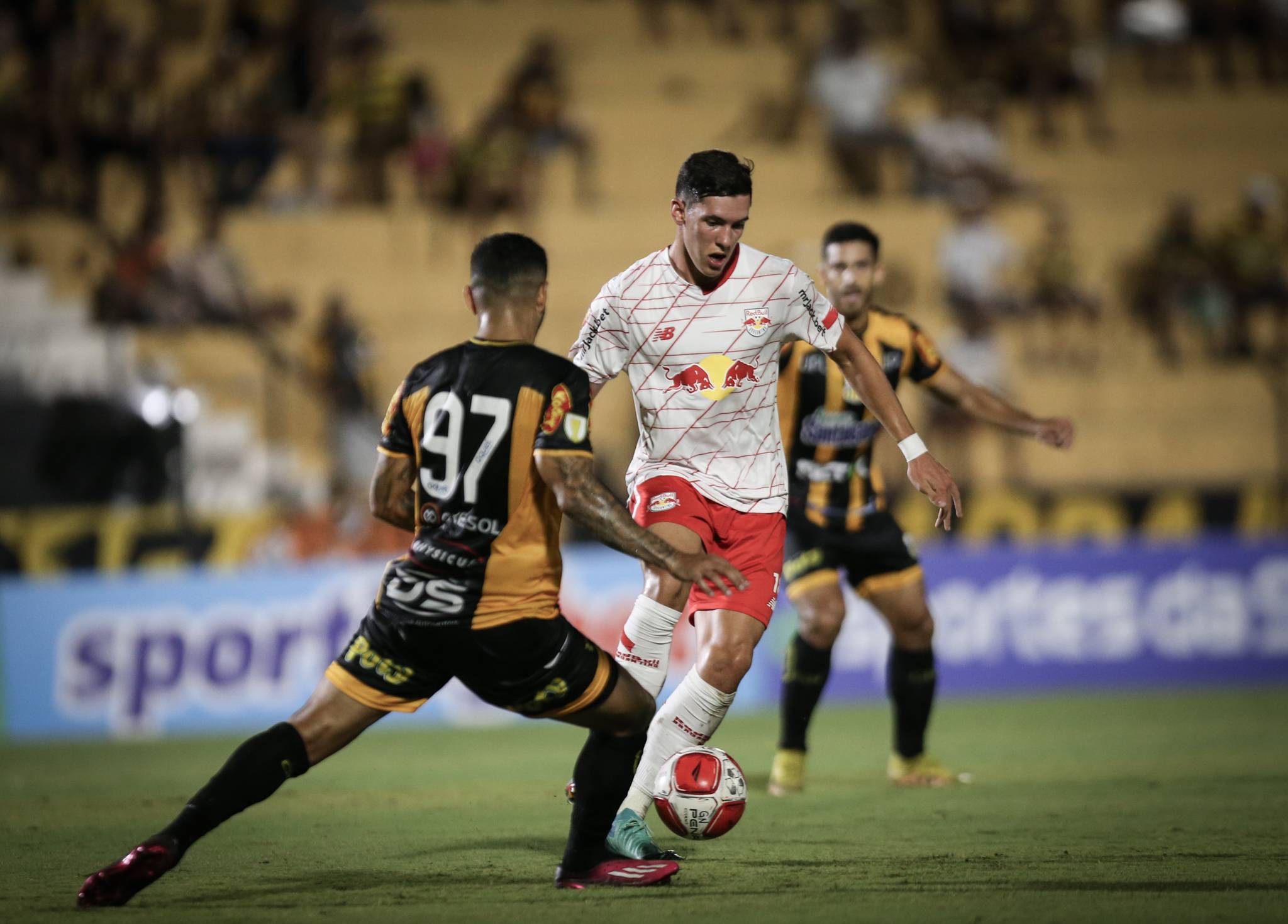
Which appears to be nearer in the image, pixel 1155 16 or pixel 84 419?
pixel 84 419

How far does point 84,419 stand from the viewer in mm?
13828

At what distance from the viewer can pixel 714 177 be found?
557cm

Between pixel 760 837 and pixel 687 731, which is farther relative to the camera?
pixel 760 837

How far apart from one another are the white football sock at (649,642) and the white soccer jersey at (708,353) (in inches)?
19.3

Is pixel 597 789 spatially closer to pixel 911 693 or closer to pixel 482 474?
pixel 482 474

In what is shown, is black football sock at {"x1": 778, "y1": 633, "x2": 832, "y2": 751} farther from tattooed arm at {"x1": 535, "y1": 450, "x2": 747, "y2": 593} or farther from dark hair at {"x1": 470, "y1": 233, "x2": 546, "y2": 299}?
dark hair at {"x1": 470, "y1": 233, "x2": 546, "y2": 299}

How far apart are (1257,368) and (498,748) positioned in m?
11.2

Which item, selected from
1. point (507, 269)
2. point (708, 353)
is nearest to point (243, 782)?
point (507, 269)

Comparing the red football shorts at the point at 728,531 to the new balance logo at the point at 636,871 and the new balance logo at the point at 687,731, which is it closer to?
the new balance logo at the point at 687,731

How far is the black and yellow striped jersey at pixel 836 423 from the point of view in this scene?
779cm

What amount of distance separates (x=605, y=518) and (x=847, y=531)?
3.39 meters

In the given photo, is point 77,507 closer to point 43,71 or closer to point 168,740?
point 168,740

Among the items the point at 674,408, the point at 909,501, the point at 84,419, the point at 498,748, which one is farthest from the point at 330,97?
the point at 674,408

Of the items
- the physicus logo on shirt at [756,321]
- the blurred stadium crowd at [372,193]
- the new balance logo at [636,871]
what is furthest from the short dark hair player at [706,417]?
the blurred stadium crowd at [372,193]
